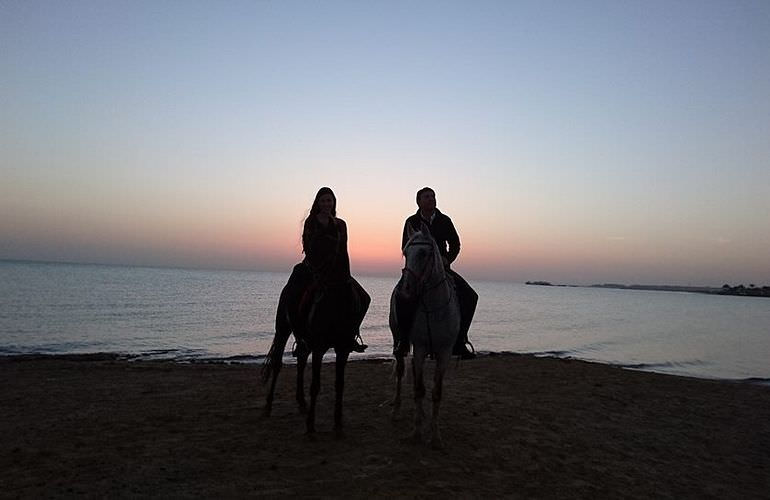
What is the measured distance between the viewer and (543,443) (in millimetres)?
7027

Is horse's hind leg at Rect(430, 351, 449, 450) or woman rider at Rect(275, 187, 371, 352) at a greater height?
woman rider at Rect(275, 187, 371, 352)

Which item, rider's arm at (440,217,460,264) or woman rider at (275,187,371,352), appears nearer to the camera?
woman rider at (275,187,371,352)

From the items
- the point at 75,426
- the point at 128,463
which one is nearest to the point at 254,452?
the point at 128,463

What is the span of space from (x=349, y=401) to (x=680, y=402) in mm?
7704

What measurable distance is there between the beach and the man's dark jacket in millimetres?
2613

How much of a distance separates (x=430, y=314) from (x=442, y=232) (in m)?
1.30

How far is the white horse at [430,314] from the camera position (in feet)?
19.6

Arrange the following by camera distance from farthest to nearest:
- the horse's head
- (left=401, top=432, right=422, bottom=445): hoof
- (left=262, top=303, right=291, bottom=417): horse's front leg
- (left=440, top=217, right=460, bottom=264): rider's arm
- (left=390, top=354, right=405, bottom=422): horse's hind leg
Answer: (left=390, top=354, right=405, bottom=422): horse's hind leg → (left=262, top=303, right=291, bottom=417): horse's front leg → (left=440, top=217, right=460, bottom=264): rider's arm → (left=401, top=432, right=422, bottom=445): hoof → the horse's head

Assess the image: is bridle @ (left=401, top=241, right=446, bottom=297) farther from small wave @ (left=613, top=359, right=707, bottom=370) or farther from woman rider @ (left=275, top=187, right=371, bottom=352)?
small wave @ (left=613, top=359, right=707, bottom=370)

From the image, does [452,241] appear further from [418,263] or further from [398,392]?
[398,392]

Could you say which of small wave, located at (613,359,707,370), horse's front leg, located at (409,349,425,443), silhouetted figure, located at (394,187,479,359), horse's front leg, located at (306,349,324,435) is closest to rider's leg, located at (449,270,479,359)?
silhouetted figure, located at (394,187,479,359)

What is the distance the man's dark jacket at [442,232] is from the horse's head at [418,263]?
0.85 m

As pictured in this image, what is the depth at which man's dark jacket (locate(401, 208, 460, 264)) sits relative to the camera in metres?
7.05

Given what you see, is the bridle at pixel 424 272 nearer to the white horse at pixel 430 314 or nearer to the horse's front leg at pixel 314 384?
the white horse at pixel 430 314
